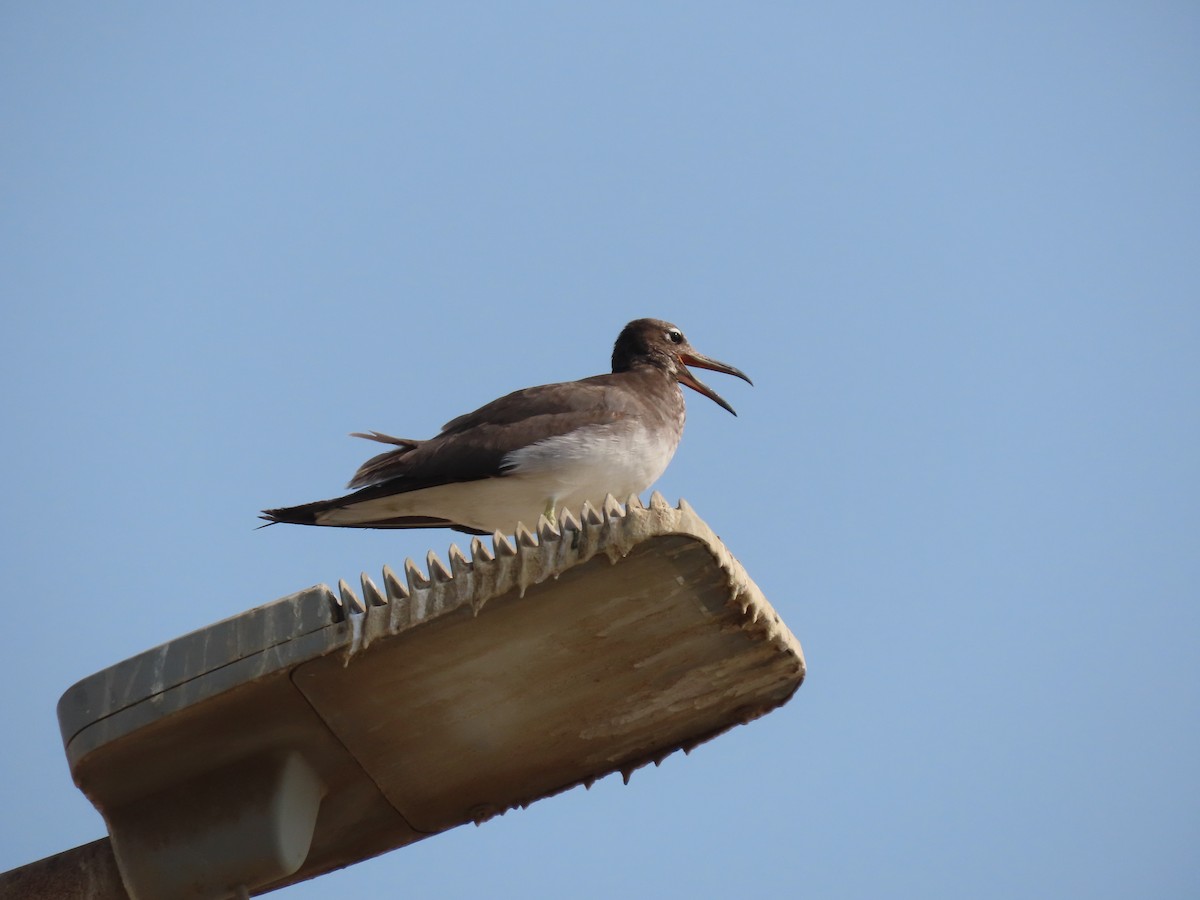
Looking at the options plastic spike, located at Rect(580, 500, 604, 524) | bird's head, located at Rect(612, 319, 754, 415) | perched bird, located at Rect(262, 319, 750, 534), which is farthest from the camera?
bird's head, located at Rect(612, 319, 754, 415)

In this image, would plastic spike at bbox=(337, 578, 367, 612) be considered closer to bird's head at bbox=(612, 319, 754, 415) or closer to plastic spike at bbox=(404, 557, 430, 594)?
plastic spike at bbox=(404, 557, 430, 594)

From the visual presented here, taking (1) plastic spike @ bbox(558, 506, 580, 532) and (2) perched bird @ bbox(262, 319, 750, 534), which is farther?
(2) perched bird @ bbox(262, 319, 750, 534)

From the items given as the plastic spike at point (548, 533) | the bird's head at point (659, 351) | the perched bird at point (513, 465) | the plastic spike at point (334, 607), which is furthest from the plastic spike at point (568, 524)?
the bird's head at point (659, 351)

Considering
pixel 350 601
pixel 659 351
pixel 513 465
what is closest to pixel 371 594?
pixel 350 601

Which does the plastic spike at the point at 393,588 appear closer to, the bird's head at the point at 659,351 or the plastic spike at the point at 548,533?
the plastic spike at the point at 548,533

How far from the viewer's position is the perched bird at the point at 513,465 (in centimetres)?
905

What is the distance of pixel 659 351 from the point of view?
11.0 meters

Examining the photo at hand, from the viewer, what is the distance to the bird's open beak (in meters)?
11.0

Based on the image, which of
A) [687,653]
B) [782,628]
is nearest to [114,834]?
[687,653]

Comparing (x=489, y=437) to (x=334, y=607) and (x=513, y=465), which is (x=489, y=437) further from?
(x=334, y=607)

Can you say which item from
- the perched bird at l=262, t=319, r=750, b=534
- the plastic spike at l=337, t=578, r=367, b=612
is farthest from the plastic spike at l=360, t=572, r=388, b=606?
the perched bird at l=262, t=319, r=750, b=534

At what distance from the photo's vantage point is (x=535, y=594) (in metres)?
5.49

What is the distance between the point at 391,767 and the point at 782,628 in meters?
1.76

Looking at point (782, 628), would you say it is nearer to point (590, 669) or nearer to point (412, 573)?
point (590, 669)
